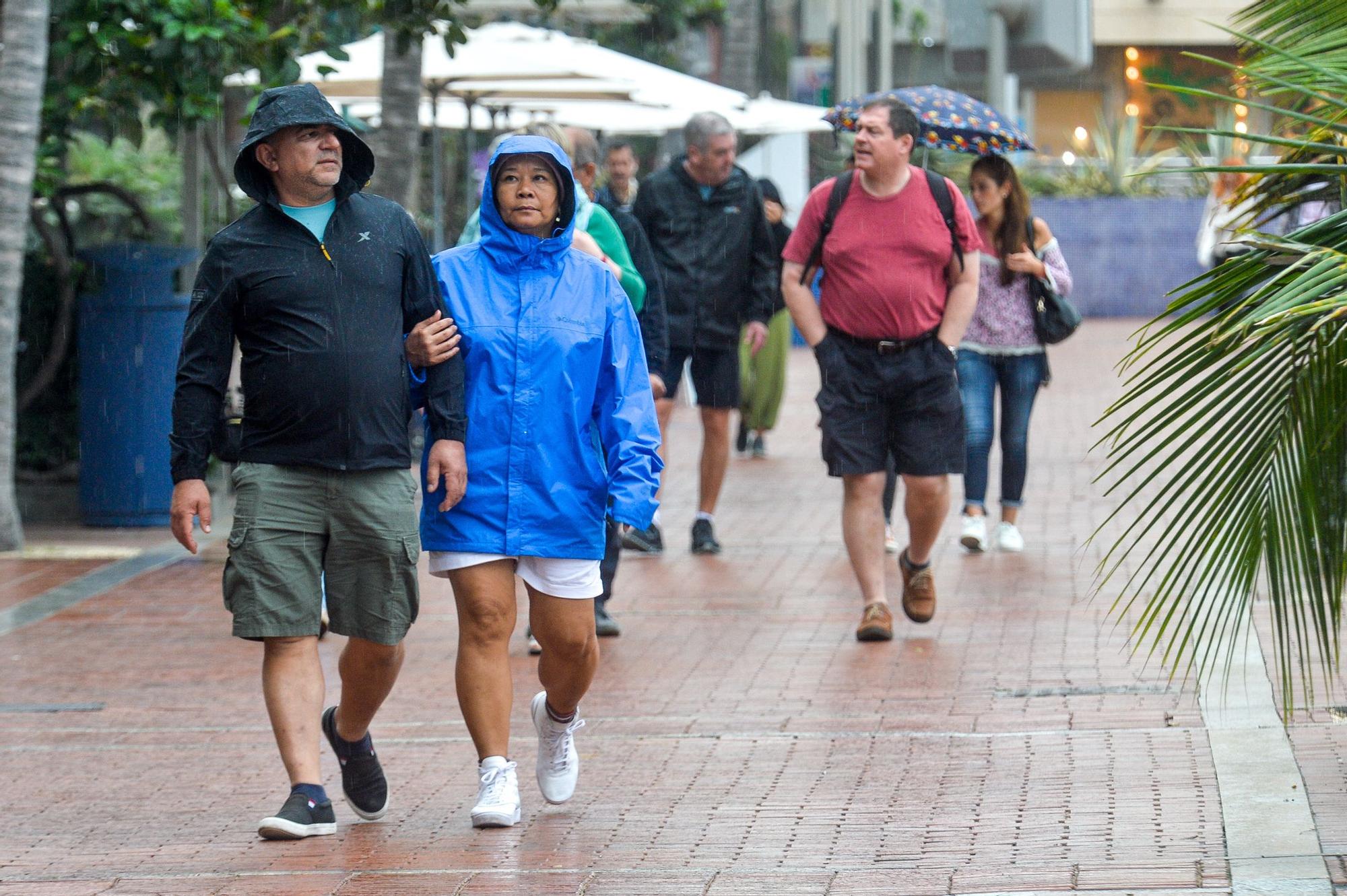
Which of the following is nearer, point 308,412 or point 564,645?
point 308,412

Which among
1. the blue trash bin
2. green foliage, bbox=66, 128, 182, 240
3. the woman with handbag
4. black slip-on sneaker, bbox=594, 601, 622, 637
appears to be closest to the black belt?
black slip-on sneaker, bbox=594, 601, 622, 637

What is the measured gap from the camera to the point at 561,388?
4.86 metres

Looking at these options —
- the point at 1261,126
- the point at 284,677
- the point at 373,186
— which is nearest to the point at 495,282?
the point at 284,677

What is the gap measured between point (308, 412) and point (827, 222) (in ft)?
9.78

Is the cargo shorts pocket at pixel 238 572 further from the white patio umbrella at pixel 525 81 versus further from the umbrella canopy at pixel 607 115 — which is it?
the umbrella canopy at pixel 607 115

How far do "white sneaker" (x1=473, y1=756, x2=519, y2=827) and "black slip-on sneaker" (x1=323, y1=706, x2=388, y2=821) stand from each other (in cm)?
28

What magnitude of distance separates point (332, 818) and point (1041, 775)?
184 centimetres

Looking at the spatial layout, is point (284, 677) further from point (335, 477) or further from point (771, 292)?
point (771, 292)

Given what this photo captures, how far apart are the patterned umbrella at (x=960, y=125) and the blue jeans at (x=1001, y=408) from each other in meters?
1.00

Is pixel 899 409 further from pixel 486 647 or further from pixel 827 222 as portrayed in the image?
pixel 486 647

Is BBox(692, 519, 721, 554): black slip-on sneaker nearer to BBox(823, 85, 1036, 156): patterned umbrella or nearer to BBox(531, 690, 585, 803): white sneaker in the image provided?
BBox(823, 85, 1036, 156): patterned umbrella

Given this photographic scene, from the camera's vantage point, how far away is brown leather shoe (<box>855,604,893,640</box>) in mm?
7137

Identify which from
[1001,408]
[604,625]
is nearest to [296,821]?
[604,625]

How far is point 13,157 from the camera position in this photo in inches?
367
